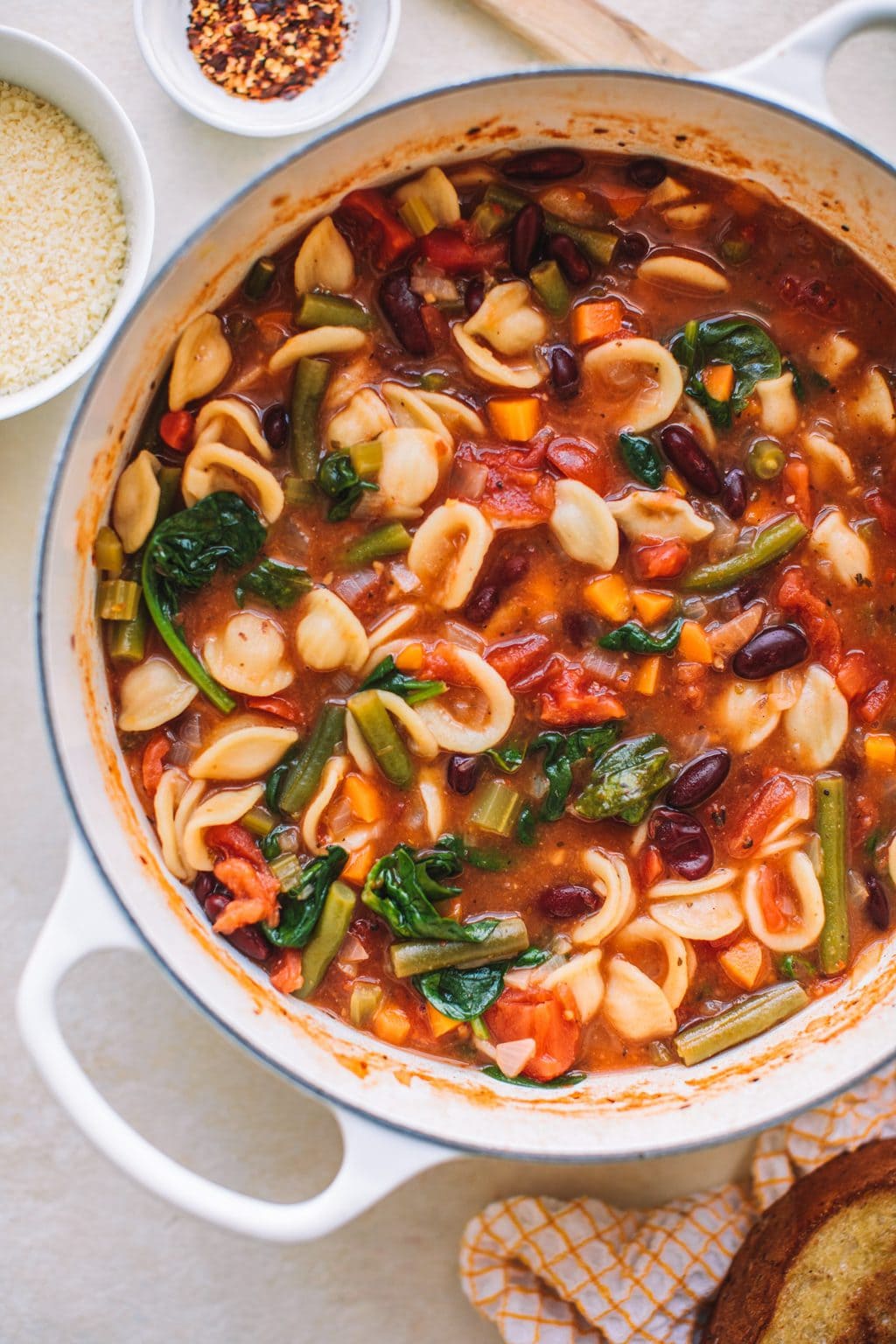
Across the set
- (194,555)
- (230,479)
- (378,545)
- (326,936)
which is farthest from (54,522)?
(326,936)

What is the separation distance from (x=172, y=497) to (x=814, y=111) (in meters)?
1.93

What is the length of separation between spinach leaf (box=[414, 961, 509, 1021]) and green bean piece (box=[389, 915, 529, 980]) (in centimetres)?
3

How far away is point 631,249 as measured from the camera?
11.2 feet

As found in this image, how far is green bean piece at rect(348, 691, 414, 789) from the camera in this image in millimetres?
3348

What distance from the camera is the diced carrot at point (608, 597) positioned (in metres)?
3.38

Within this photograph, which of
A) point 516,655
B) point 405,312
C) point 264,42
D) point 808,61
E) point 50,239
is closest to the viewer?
point 808,61

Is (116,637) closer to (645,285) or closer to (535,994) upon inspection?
(535,994)

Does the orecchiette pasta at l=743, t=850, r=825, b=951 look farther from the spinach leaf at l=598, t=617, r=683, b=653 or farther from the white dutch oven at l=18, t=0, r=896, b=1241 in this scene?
the spinach leaf at l=598, t=617, r=683, b=653

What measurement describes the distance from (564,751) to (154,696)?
114 centimetres

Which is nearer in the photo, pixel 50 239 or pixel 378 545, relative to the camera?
pixel 378 545

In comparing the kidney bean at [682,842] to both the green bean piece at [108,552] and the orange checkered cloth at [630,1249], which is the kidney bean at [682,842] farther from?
the green bean piece at [108,552]

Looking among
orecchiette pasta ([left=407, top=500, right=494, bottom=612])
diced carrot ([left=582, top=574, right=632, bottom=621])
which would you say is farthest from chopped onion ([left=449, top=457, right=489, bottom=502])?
diced carrot ([left=582, top=574, right=632, bottom=621])

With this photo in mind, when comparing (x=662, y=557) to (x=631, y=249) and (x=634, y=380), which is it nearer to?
(x=634, y=380)

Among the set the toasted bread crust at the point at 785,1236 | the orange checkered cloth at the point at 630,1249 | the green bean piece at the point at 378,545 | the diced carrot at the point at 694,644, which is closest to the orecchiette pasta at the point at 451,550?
the green bean piece at the point at 378,545
